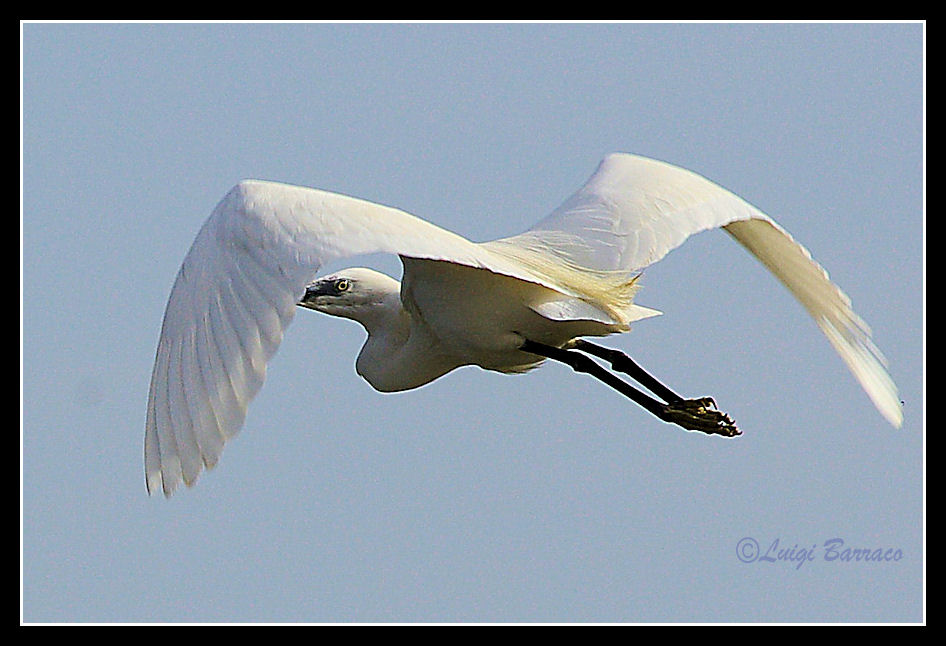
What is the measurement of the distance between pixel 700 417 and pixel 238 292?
5.73ft

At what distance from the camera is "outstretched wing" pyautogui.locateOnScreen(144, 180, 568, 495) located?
3.09 meters

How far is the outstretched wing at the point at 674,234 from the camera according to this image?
13.6 ft

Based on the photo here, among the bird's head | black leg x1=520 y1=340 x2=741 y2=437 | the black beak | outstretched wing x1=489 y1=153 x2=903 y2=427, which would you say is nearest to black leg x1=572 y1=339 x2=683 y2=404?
black leg x1=520 y1=340 x2=741 y2=437

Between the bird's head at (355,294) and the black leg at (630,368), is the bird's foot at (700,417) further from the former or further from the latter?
the bird's head at (355,294)

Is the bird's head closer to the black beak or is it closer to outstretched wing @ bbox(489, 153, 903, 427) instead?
the black beak

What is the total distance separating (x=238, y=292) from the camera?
3225mm

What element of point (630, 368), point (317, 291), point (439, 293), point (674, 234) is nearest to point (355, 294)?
point (317, 291)

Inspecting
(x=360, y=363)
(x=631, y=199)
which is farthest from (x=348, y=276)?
(x=631, y=199)

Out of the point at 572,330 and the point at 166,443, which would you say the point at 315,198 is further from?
the point at 572,330

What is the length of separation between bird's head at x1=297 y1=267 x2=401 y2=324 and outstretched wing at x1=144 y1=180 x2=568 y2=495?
1.15 meters

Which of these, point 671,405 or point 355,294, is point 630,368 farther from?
point 355,294

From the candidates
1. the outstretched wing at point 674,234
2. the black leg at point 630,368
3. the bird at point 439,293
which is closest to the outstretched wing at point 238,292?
the bird at point 439,293

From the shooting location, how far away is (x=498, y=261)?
12.4 feet

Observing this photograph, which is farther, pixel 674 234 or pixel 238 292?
pixel 674 234
